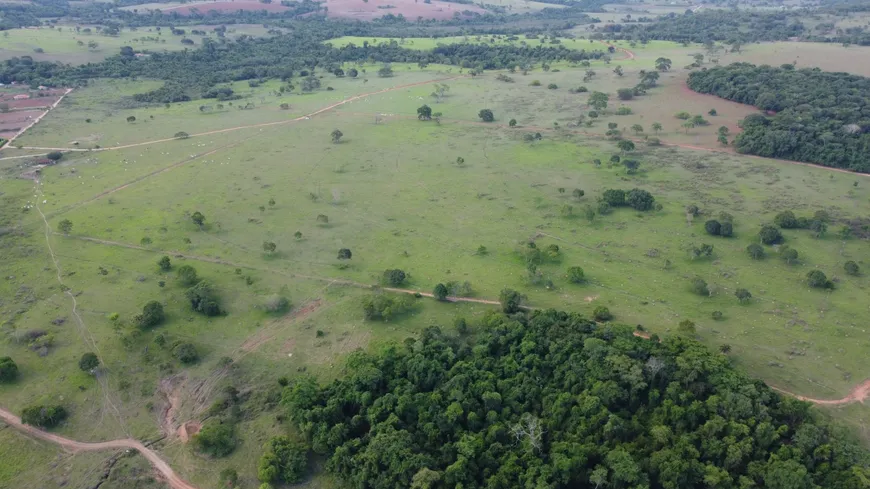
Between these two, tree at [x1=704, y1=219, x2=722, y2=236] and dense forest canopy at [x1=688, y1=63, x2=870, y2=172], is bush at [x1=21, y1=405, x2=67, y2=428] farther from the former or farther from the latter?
dense forest canopy at [x1=688, y1=63, x2=870, y2=172]

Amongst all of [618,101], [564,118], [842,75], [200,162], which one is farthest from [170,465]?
[842,75]

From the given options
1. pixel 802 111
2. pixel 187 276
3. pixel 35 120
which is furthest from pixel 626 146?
pixel 35 120

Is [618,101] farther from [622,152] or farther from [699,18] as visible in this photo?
[699,18]

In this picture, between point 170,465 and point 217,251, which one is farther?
point 217,251

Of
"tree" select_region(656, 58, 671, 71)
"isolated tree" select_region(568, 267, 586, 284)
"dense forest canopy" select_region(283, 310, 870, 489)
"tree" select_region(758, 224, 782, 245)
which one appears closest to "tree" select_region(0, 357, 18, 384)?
"dense forest canopy" select_region(283, 310, 870, 489)

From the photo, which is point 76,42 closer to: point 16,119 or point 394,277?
point 16,119
